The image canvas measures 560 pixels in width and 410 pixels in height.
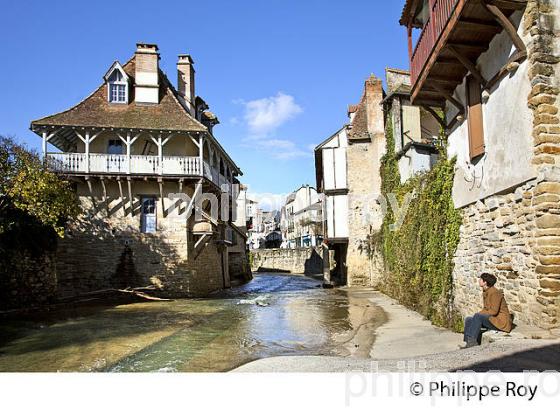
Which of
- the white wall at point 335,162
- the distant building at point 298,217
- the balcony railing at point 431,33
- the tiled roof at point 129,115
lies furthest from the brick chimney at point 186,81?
the distant building at point 298,217

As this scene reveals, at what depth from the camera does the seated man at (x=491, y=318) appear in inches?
Result: 247

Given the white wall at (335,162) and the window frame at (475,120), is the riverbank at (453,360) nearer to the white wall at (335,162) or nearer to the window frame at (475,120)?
the window frame at (475,120)

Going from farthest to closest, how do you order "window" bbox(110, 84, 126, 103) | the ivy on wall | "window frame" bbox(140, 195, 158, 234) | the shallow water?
1. "window" bbox(110, 84, 126, 103)
2. "window frame" bbox(140, 195, 158, 234)
3. the ivy on wall
4. the shallow water

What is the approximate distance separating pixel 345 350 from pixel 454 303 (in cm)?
319

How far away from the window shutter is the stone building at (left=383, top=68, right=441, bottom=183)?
771cm

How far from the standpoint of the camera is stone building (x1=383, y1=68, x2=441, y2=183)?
1722cm

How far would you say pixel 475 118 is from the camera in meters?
8.55

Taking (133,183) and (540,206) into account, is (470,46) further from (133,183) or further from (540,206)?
(133,183)

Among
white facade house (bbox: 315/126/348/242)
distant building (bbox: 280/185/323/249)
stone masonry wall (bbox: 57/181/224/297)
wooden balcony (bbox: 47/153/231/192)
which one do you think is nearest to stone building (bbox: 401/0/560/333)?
wooden balcony (bbox: 47/153/231/192)

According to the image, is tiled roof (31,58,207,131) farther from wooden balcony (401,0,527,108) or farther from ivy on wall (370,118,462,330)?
wooden balcony (401,0,527,108)

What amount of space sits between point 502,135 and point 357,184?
50.5ft

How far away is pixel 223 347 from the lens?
29.7 feet

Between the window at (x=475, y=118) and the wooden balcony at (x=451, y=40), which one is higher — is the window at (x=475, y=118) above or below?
below

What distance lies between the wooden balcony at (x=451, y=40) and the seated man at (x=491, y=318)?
376 centimetres
